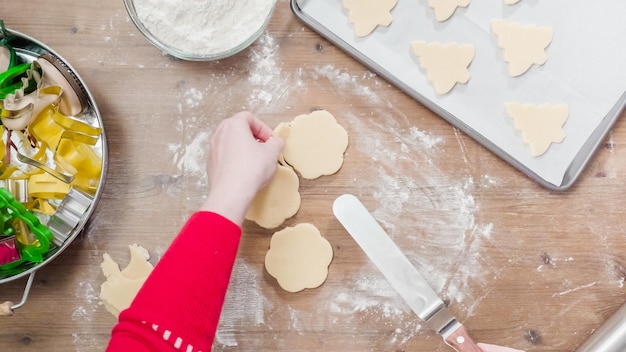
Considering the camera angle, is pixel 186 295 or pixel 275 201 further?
pixel 275 201

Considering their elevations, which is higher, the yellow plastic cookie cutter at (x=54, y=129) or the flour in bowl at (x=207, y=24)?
the flour in bowl at (x=207, y=24)

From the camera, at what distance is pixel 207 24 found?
0.87 metres

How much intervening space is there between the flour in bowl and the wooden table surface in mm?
47

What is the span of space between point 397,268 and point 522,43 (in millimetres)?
388

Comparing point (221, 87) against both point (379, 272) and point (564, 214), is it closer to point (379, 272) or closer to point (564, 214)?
→ point (379, 272)

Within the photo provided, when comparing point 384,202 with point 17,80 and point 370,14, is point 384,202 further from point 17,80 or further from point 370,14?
point 17,80

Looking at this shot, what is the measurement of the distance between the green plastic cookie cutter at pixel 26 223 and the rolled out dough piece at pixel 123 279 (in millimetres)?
96

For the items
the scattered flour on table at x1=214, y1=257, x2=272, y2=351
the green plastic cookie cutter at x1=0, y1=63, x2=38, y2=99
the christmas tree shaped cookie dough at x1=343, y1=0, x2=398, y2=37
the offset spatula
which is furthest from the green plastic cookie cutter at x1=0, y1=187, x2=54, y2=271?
the christmas tree shaped cookie dough at x1=343, y1=0, x2=398, y2=37

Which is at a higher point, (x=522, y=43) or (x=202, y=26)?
(x=522, y=43)

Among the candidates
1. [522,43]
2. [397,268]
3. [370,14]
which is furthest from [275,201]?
[522,43]

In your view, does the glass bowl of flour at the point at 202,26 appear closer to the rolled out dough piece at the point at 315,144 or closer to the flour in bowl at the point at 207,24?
the flour in bowl at the point at 207,24

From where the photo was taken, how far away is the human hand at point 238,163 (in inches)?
31.6

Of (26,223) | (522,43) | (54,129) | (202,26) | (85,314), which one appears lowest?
(85,314)

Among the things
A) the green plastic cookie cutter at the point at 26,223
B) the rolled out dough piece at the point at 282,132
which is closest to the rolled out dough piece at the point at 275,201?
the rolled out dough piece at the point at 282,132
